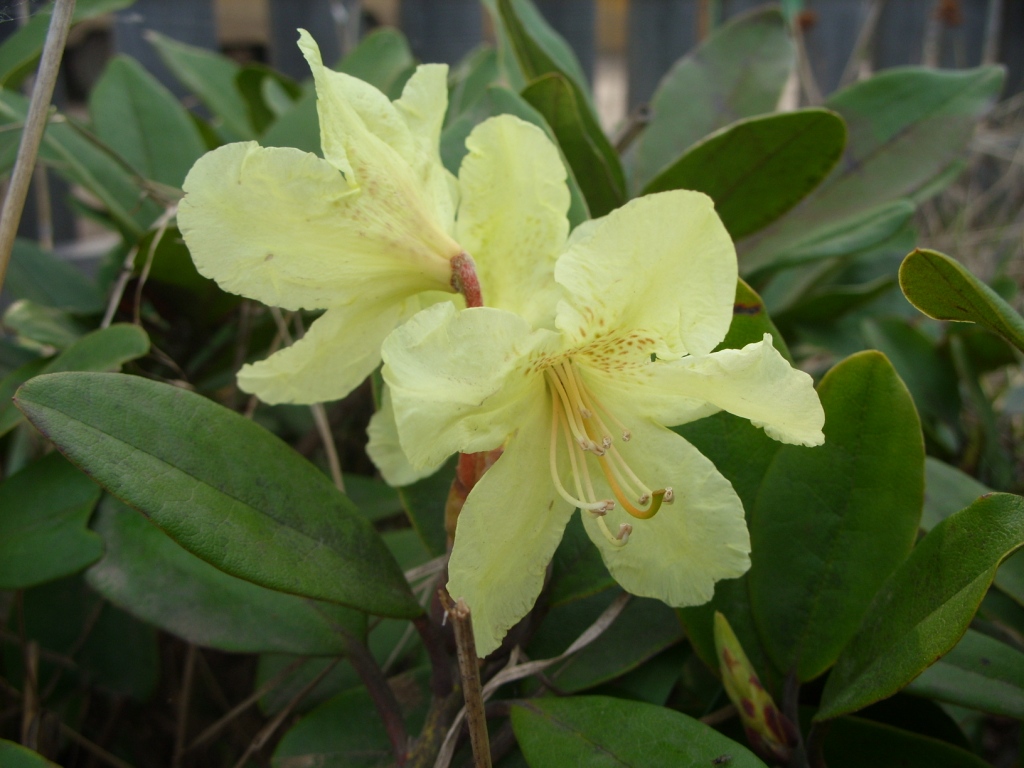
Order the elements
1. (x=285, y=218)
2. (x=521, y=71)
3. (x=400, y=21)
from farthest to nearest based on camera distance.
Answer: (x=400, y=21), (x=521, y=71), (x=285, y=218)

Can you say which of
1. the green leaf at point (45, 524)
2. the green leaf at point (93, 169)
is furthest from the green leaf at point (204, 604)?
the green leaf at point (93, 169)

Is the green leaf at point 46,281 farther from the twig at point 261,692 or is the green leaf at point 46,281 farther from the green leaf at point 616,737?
the green leaf at point 616,737

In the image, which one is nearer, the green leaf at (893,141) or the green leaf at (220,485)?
the green leaf at (220,485)

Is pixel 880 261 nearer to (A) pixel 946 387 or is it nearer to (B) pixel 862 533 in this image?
(A) pixel 946 387

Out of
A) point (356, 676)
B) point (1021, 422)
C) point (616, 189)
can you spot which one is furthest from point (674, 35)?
point (356, 676)

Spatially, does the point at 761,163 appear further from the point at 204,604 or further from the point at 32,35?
the point at 32,35

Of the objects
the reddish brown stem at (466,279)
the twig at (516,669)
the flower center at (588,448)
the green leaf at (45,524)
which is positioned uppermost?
the reddish brown stem at (466,279)
